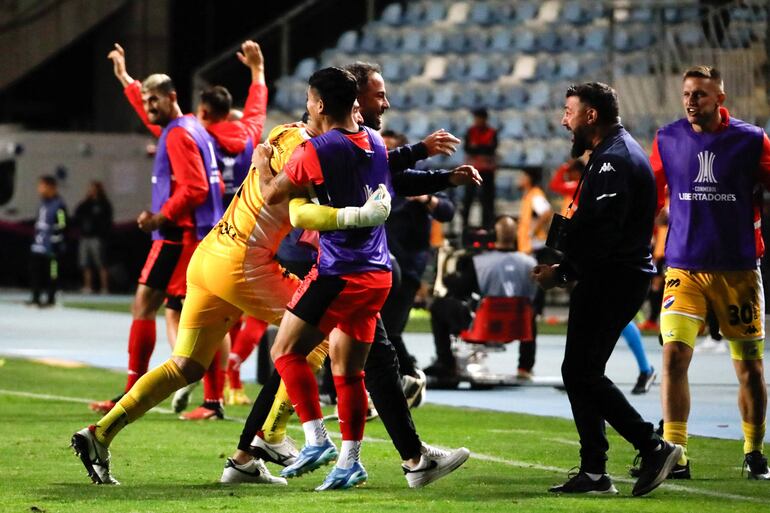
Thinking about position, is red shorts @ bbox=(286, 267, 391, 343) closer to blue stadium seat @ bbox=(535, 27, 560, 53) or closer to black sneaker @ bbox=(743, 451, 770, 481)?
black sneaker @ bbox=(743, 451, 770, 481)

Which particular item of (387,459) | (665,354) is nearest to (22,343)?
(387,459)

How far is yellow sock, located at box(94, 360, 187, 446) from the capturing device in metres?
7.84

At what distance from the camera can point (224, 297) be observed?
8180mm

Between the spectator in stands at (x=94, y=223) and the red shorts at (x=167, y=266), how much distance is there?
61.5ft

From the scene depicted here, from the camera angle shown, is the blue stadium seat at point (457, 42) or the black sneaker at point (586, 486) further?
the blue stadium seat at point (457, 42)

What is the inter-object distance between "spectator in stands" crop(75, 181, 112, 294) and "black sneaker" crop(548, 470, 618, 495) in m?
22.6

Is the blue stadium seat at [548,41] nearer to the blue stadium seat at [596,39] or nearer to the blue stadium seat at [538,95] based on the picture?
the blue stadium seat at [596,39]

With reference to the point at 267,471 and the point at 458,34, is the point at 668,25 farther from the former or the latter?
the point at 267,471

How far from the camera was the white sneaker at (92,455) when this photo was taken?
7785 millimetres

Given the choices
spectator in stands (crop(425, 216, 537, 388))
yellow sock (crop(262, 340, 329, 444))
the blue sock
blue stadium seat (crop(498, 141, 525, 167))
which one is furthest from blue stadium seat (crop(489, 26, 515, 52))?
yellow sock (crop(262, 340, 329, 444))

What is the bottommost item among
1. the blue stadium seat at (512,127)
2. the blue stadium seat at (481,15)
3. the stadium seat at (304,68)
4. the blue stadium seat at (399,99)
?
the blue stadium seat at (512,127)

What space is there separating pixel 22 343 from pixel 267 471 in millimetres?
11157

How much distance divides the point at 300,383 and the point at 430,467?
729 millimetres

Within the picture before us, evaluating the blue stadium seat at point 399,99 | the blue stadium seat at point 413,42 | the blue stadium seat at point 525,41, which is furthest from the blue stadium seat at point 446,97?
the blue stadium seat at point 413,42
